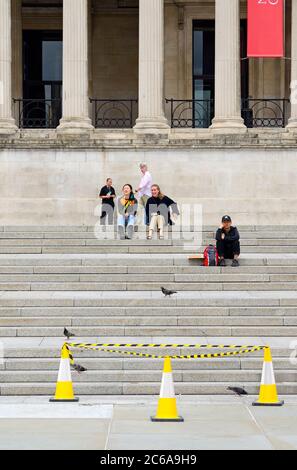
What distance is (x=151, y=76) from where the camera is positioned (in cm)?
4281

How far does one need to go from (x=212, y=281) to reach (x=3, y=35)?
669 inches

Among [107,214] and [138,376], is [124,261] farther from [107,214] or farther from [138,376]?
[107,214]

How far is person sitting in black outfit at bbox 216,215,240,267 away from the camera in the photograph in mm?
30578

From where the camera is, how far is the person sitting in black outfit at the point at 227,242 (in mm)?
30578

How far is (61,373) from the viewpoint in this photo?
21844 mm

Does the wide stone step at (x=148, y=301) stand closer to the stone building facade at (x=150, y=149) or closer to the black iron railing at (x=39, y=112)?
the stone building facade at (x=150, y=149)

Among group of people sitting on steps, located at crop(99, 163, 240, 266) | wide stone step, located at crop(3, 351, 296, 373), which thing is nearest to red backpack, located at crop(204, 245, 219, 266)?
group of people sitting on steps, located at crop(99, 163, 240, 266)

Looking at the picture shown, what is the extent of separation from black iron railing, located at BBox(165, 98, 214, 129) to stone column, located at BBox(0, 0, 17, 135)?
639cm

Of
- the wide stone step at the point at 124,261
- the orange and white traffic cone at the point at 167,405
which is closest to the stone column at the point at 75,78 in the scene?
the wide stone step at the point at 124,261

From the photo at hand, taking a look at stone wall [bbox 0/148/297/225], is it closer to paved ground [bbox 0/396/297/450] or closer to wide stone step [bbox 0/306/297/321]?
wide stone step [bbox 0/306/297/321]

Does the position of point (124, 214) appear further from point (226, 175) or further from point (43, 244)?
point (226, 175)
